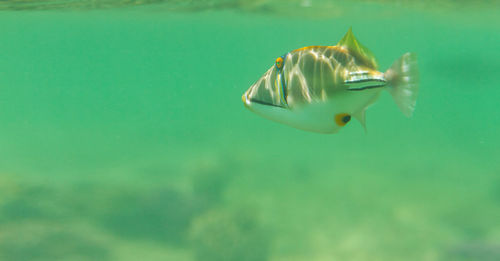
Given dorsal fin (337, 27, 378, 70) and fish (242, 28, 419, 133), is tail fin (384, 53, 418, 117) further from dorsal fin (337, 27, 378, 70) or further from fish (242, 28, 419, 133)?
dorsal fin (337, 27, 378, 70)

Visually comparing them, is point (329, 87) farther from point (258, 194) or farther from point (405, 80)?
point (258, 194)

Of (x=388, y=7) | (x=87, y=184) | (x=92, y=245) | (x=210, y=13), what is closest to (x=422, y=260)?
(x=92, y=245)

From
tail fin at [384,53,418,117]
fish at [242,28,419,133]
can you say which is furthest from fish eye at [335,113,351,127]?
tail fin at [384,53,418,117]

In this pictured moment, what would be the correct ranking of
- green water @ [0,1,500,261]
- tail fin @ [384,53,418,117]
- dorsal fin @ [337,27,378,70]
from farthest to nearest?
green water @ [0,1,500,261], dorsal fin @ [337,27,378,70], tail fin @ [384,53,418,117]

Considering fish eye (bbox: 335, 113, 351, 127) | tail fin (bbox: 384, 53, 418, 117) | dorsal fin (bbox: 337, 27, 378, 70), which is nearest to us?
tail fin (bbox: 384, 53, 418, 117)

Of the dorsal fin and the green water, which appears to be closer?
the dorsal fin

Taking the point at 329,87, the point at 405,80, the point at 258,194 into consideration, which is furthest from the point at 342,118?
the point at 258,194

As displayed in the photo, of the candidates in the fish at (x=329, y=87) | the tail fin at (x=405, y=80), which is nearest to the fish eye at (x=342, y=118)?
the fish at (x=329, y=87)
